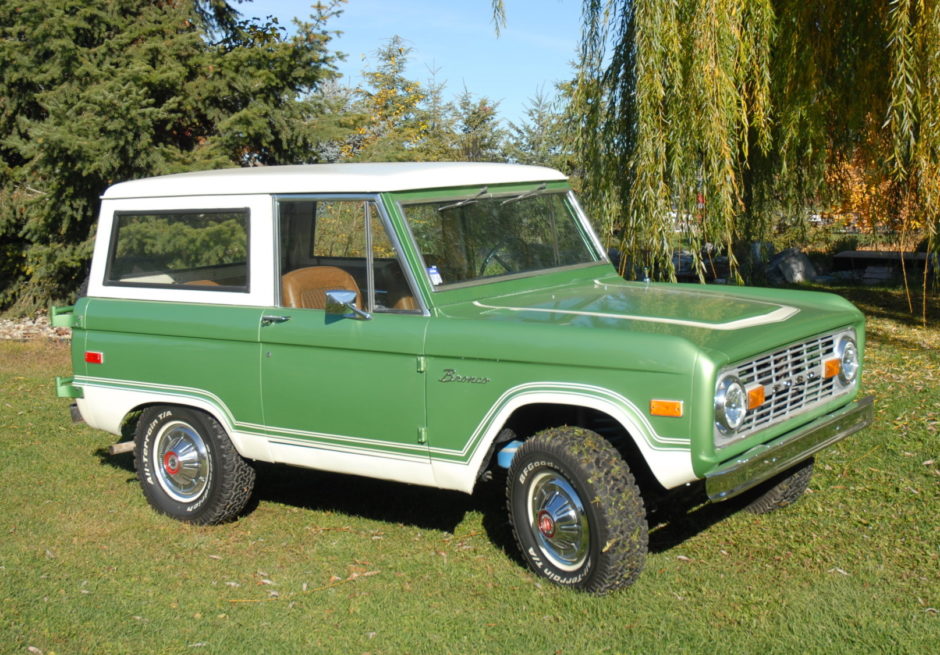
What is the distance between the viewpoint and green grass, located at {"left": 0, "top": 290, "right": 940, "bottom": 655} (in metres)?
4.44

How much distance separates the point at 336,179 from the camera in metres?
5.48

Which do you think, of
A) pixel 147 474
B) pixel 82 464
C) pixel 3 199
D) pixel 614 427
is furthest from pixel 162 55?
pixel 614 427

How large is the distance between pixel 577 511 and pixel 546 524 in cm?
21

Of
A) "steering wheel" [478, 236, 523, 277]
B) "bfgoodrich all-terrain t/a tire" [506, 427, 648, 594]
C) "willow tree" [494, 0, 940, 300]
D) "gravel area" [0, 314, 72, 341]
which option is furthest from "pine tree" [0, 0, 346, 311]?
"bfgoodrich all-terrain t/a tire" [506, 427, 648, 594]

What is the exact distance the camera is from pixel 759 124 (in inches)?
344

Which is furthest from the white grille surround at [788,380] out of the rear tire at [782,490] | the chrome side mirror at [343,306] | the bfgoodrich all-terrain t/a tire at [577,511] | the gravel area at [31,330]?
the gravel area at [31,330]

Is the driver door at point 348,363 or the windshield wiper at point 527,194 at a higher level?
the windshield wiper at point 527,194

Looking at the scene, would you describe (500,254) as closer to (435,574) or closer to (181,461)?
(435,574)

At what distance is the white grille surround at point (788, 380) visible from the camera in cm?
451

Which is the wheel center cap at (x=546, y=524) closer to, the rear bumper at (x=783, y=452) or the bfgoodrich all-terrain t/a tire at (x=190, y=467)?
the rear bumper at (x=783, y=452)

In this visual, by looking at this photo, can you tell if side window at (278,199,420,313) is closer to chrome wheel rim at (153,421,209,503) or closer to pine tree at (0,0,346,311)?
chrome wheel rim at (153,421,209,503)

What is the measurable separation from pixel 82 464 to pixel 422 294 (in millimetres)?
3705

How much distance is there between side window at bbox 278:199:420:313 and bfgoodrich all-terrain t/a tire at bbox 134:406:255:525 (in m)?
0.99

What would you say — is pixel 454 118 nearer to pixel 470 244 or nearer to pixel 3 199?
pixel 3 199
